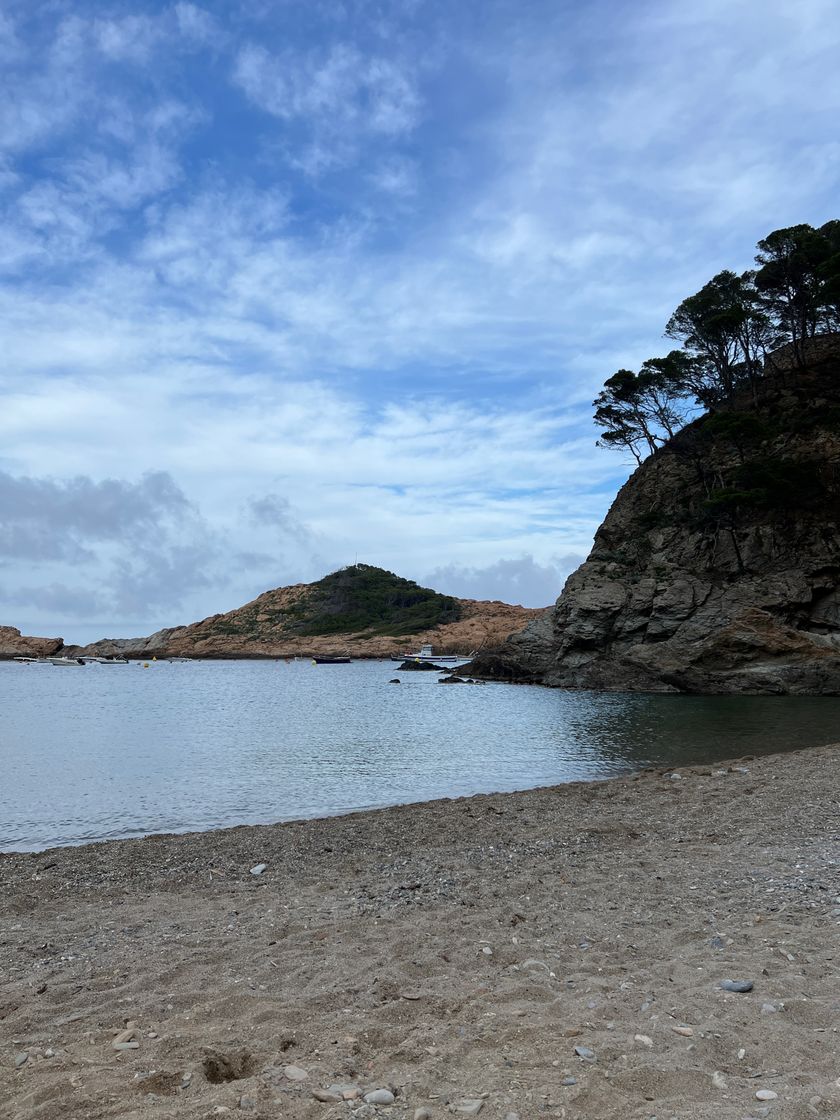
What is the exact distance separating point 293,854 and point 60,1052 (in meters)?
6.46

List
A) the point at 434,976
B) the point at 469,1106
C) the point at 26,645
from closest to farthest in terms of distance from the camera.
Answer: the point at 469,1106 → the point at 434,976 → the point at 26,645

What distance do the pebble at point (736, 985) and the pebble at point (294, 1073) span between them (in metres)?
3.30

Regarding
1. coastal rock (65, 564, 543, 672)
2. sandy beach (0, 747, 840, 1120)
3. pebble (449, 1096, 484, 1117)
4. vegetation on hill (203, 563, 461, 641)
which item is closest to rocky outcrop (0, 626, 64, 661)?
coastal rock (65, 564, 543, 672)

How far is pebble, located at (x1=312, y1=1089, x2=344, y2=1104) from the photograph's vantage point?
4262 mm

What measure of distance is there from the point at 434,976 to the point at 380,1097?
2.15 metres

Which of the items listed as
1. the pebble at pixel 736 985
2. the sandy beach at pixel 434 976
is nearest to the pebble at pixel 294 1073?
the sandy beach at pixel 434 976

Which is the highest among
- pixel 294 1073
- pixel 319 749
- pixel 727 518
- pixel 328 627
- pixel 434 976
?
pixel 727 518

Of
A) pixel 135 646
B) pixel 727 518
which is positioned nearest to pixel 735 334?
pixel 727 518

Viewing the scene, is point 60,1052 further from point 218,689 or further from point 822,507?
point 218,689

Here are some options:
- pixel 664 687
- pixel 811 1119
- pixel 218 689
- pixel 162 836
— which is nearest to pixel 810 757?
pixel 162 836

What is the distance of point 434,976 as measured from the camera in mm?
6328

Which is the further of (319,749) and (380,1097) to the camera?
(319,749)

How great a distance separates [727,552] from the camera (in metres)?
53.9

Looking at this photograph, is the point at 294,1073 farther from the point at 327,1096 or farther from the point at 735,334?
the point at 735,334
